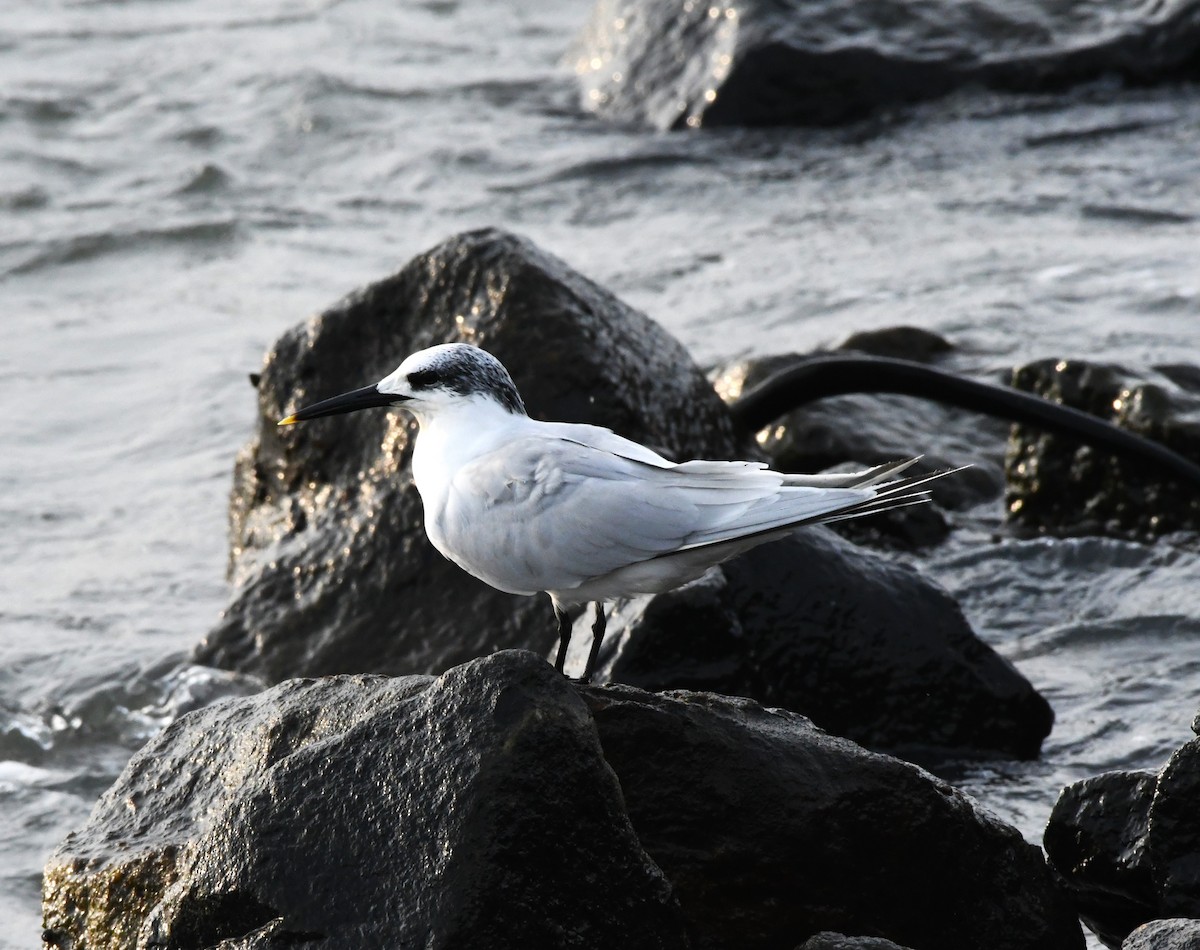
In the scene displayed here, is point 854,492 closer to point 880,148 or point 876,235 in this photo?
point 876,235

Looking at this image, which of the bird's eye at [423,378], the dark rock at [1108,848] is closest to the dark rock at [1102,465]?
the dark rock at [1108,848]

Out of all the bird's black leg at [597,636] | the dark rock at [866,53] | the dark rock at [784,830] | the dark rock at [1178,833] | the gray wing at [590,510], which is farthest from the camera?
the dark rock at [866,53]

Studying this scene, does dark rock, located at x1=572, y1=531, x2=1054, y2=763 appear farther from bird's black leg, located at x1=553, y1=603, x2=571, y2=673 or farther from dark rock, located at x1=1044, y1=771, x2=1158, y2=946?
dark rock, located at x1=1044, y1=771, x2=1158, y2=946

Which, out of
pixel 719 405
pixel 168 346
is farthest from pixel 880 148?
pixel 719 405

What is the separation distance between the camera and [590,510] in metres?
4.32

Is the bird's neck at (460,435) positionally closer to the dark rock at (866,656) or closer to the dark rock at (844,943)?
the dark rock at (866,656)

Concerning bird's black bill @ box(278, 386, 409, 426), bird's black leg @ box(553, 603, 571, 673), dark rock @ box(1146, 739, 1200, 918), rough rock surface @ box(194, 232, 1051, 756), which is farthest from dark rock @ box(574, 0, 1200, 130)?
dark rock @ box(1146, 739, 1200, 918)

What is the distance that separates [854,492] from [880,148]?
816 centimetres

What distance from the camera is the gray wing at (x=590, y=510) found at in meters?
4.28

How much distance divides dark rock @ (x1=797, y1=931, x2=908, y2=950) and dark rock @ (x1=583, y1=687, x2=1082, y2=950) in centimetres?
24

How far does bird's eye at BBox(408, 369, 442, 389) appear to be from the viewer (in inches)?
191

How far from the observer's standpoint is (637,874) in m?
3.37

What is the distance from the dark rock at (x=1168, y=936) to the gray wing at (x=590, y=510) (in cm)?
125

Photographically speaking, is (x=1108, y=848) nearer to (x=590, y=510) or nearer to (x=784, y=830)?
(x=784, y=830)
